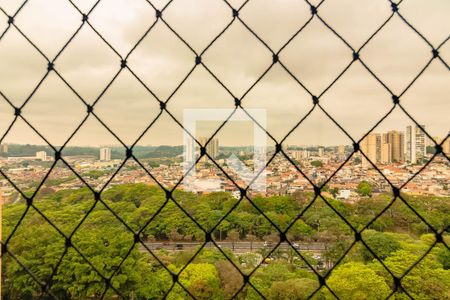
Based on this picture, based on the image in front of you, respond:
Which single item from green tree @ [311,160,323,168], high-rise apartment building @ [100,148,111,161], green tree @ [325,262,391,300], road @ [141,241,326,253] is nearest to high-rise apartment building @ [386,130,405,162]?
green tree @ [311,160,323,168]

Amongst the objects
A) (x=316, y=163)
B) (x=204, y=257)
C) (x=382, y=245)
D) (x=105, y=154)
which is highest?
(x=105, y=154)

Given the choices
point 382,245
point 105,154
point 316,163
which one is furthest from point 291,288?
point 105,154

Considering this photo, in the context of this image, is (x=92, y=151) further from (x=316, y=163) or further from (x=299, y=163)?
(x=316, y=163)

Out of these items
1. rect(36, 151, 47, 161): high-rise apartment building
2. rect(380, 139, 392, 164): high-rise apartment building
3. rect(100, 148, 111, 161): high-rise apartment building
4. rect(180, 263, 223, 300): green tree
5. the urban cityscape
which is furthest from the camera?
rect(180, 263, 223, 300): green tree

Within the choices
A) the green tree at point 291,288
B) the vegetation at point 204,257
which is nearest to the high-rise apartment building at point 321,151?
the vegetation at point 204,257

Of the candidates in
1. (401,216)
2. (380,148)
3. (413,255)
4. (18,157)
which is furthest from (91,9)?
(401,216)

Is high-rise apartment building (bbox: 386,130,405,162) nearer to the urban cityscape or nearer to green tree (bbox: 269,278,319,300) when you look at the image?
the urban cityscape

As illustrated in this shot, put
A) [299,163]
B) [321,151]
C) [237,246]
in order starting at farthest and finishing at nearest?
[237,246], [321,151], [299,163]
